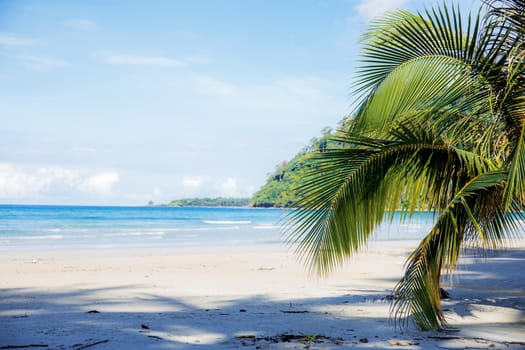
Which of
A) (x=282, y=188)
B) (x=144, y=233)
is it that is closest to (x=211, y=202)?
(x=282, y=188)

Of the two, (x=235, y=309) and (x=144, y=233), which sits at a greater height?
(x=235, y=309)

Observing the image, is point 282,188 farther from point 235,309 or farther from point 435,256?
point 435,256

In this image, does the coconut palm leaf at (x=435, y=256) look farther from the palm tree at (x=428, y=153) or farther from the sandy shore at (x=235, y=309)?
the sandy shore at (x=235, y=309)

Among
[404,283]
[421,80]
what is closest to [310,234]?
[404,283]

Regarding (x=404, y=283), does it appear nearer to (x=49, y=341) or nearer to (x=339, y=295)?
(x=339, y=295)

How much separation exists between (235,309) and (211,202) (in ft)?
411

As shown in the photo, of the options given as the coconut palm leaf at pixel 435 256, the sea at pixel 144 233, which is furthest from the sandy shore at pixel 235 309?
the sea at pixel 144 233

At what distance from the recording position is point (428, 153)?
5332mm

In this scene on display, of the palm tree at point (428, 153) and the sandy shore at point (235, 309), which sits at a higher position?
the palm tree at point (428, 153)

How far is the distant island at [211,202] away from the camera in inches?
4970

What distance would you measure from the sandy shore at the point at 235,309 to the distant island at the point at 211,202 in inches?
4476

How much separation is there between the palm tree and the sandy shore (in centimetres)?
57

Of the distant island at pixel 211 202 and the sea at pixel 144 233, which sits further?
the distant island at pixel 211 202

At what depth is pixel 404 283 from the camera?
197 inches
